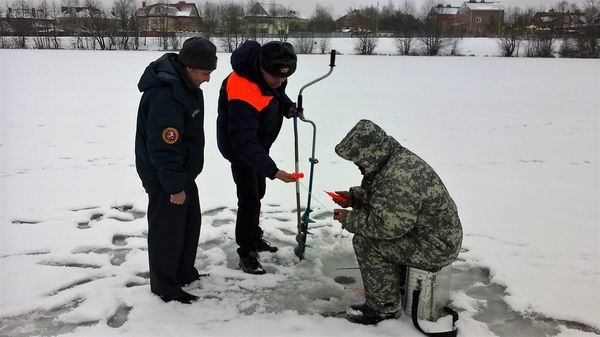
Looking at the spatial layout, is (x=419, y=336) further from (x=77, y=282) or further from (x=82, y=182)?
(x=82, y=182)

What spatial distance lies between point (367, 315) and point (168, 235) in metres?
1.44

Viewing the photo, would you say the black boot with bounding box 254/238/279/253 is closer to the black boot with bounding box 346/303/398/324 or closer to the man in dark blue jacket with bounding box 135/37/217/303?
the man in dark blue jacket with bounding box 135/37/217/303

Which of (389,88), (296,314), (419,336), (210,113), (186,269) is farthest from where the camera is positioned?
(389,88)

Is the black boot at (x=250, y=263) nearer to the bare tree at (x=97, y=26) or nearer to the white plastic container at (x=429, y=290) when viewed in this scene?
the white plastic container at (x=429, y=290)

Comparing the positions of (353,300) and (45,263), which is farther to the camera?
(45,263)

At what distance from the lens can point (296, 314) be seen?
3316 mm

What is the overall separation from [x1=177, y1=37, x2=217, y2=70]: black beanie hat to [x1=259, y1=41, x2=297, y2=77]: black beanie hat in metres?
0.39

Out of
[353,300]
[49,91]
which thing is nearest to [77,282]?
[353,300]

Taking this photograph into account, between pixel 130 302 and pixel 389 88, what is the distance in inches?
605

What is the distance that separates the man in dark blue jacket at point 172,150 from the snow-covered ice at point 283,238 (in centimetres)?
36

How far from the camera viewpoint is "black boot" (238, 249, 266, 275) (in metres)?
3.89

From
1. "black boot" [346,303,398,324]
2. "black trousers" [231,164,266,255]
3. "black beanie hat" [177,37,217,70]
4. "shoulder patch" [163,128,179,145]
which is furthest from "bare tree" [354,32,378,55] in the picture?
"shoulder patch" [163,128,179,145]

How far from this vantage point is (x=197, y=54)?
3.01 m

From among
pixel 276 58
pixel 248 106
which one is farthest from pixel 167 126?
pixel 276 58
